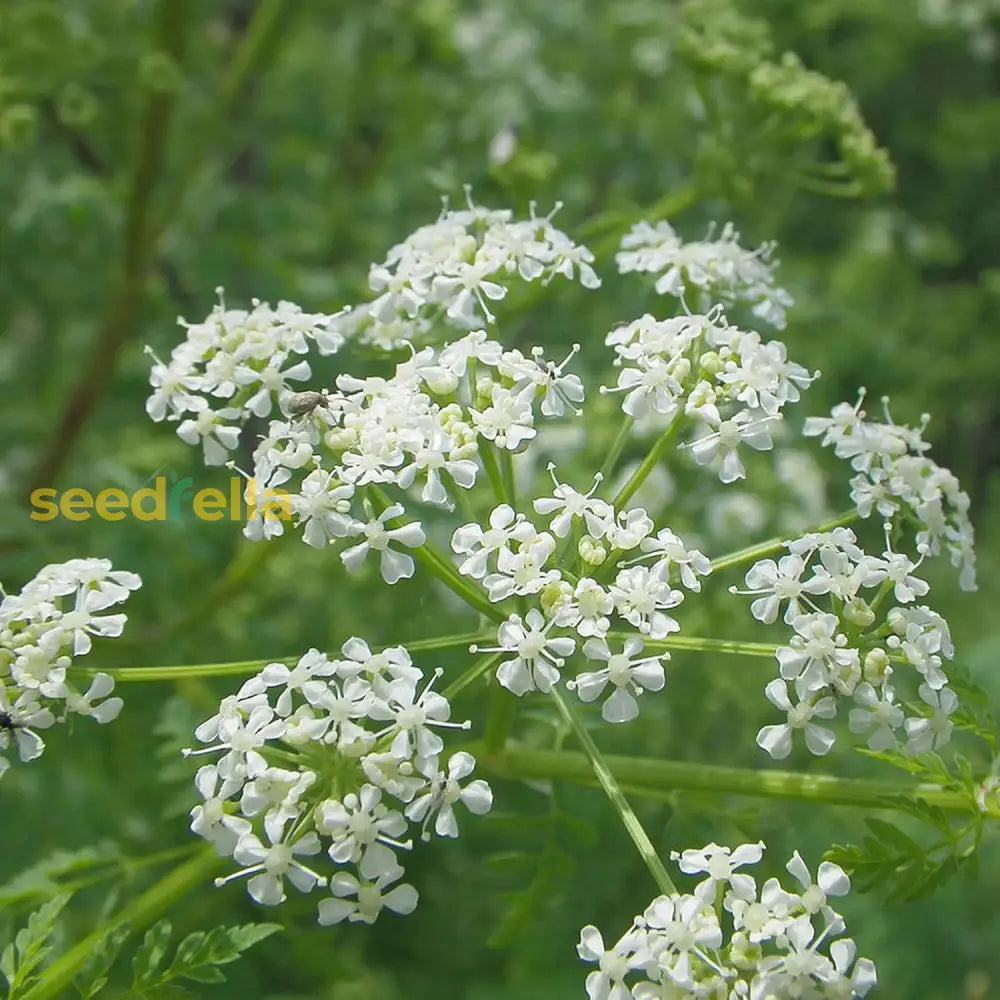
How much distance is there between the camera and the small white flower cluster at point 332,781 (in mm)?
2330

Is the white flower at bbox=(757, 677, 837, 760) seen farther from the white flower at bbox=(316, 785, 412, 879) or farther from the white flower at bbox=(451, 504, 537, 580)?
the white flower at bbox=(316, 785, 412, 879)

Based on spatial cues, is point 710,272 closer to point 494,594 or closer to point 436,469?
point 436,469

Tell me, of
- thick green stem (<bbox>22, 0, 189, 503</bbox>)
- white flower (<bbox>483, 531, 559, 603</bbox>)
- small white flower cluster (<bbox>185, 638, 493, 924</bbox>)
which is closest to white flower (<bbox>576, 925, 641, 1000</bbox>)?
small white flower cluster (<bbox>185, 638, 493, 924</bbox>)

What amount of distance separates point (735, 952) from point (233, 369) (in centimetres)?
179

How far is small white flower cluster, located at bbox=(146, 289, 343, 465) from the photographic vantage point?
10.0 ft

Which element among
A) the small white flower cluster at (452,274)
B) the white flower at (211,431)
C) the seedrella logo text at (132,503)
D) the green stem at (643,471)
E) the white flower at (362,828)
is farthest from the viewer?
the seedrella logo text at (132,503)

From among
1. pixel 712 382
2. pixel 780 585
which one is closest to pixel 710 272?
pixel 712 382

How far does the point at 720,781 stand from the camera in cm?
280

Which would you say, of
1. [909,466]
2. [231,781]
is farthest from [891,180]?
[231,781]

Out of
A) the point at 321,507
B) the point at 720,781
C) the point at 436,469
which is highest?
the point at 436,469

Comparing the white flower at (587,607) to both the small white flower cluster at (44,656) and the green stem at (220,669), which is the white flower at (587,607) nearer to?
the green stem at (220,669)

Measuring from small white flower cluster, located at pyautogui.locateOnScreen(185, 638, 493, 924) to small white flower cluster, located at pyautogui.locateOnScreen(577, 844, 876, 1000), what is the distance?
400 mm

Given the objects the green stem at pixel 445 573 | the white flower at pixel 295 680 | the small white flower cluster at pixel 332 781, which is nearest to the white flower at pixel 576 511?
the green stem at pixel 445 573

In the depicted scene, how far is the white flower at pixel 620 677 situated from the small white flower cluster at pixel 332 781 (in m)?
0.29
